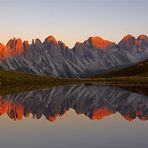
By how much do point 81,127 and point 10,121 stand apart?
43.5ft

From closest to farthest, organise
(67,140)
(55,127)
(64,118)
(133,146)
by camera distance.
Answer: (133,146), (67,140), (55,127), (64,118)

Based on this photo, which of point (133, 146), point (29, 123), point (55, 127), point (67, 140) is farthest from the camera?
point (29, 123)

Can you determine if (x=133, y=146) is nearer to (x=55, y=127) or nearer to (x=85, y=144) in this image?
(x=85, y=144)

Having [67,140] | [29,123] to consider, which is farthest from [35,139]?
[29,123]

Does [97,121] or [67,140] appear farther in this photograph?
[97,121]

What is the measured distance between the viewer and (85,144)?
4078 cm

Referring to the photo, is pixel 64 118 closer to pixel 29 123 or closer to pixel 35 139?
pixel 29 123

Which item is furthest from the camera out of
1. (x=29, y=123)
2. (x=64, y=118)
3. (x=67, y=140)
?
(x=64, y=118)

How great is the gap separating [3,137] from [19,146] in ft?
21.1

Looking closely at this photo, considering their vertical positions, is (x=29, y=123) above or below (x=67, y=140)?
above

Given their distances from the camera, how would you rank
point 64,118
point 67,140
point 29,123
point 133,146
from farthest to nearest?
point 64,118, point 29,123, point 67,140, point 133,146

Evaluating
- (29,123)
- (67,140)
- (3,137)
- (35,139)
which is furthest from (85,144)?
(29,123)

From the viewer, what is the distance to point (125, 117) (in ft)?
219

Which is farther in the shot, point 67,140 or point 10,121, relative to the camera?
point 10,121
